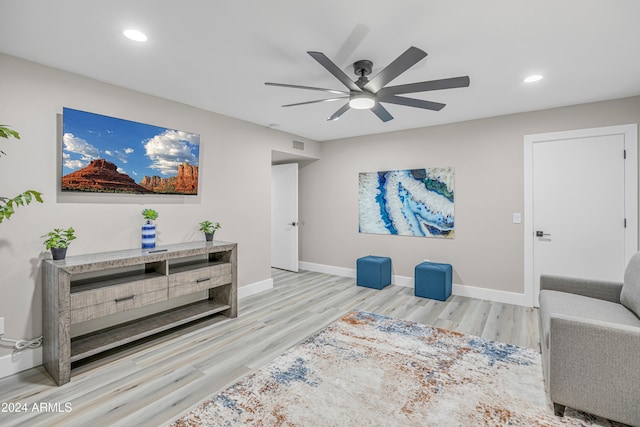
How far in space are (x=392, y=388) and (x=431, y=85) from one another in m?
2.16

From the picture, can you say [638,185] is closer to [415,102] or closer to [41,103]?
[415,102]

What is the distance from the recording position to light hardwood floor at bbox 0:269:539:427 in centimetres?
199

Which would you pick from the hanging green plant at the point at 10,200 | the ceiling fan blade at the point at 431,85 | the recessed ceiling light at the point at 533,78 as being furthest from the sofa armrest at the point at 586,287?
the hanging green plant at the point at 10,200

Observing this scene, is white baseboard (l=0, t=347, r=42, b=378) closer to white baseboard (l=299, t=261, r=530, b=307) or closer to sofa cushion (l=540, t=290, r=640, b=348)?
sofa cushion (l=540, t=290, r=640, b=348)

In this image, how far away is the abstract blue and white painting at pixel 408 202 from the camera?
4.54m

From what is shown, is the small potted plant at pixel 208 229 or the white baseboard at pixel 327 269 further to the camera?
the white baseboard at pixel 327 269

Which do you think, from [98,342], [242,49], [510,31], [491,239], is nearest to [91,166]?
[98,342]

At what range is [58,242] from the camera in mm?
2477

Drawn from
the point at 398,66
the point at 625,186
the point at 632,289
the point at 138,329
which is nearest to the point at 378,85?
the point at 398,66

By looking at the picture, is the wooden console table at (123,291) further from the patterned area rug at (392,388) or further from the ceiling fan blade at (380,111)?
the ceiling fan blade at (380,111)

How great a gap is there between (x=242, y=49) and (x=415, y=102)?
144 cm

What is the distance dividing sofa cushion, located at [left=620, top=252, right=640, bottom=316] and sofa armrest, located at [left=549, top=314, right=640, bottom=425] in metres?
0.72

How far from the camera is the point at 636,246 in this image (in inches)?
132

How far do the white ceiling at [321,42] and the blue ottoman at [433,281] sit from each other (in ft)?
7.24
